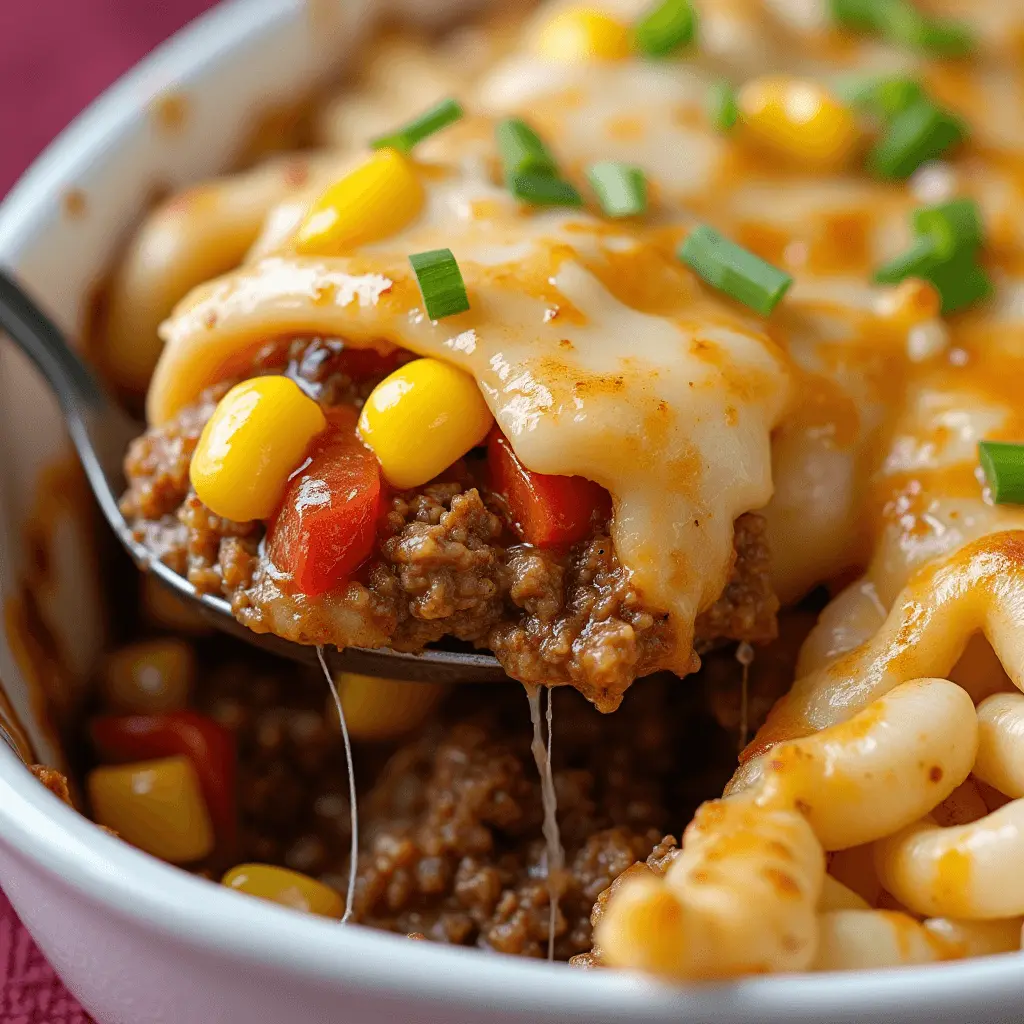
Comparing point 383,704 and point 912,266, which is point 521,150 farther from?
point 383,704

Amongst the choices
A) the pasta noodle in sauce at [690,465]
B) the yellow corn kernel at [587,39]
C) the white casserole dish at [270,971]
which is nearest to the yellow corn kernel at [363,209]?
the pasta noodle in sauce at [690,465]

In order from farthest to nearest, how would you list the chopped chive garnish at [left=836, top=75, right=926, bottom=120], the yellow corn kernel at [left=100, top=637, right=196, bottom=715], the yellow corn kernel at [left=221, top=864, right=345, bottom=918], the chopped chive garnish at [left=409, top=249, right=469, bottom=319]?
1. the chopped chive garnish at [left=836, top=75, right=926, bottom=120]
2. the yellow corn kernel at [left=100, top=637, right=196, bottom=715]
3. the yellow corn kernel at [left=221, top=864, right=345, bottom=918]
4. the chopped chive garnish at [left=409, top=249, right=469, bottom=319]

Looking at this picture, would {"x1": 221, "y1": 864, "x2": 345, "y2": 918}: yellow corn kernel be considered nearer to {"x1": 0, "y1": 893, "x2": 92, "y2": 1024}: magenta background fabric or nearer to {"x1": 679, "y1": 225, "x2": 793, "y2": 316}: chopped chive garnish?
{"x1": 0, "y1": 893, "x2": 92, "y2": 1024}: magenta background fabric

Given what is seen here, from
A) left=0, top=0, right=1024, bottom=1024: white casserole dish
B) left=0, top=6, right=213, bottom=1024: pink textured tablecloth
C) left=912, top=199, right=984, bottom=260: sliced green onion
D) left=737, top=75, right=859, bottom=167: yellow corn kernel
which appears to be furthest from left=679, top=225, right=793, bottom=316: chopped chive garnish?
left=0, top=6, right=213, bottom=1024: pink textured tablecloth

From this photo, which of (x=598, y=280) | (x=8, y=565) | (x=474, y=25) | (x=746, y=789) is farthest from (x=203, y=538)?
(x=474, y=25)

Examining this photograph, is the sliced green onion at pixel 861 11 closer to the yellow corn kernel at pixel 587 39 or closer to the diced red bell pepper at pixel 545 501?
the yellow corn kernel at pixel 587 39

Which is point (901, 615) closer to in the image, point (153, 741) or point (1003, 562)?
point (1003, 562)
